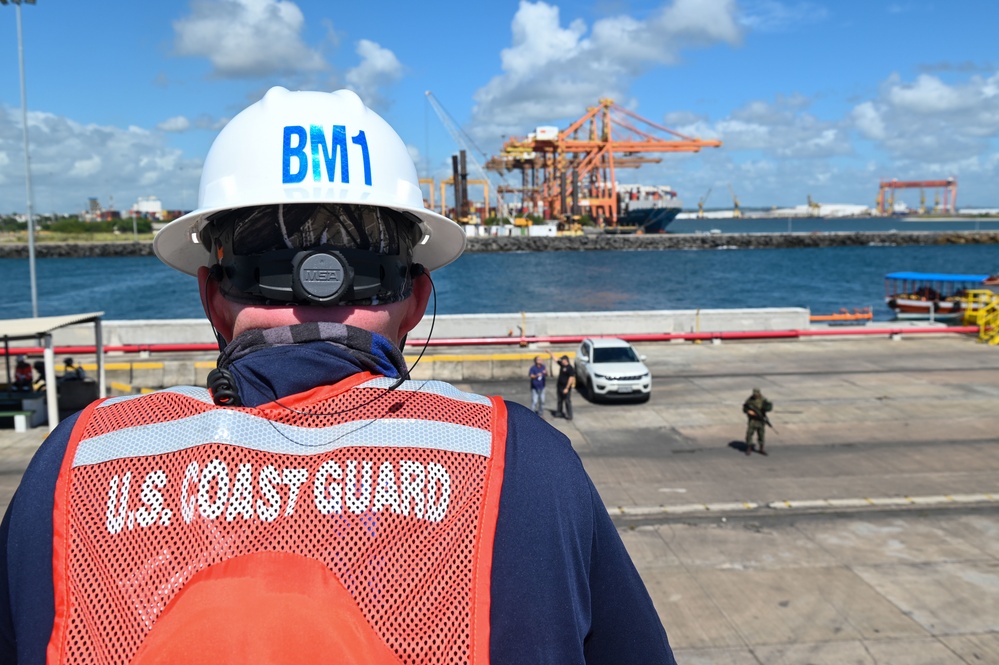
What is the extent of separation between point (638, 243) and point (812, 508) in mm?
109343

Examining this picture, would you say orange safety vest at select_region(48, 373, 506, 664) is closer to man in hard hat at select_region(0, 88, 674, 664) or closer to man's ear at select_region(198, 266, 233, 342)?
man in hard hat at select_region(0, 88, 674, 664)

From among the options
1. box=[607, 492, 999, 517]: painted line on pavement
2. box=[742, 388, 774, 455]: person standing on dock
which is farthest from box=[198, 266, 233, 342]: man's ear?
box=[742, 388, 774, 455]: person standing on dock

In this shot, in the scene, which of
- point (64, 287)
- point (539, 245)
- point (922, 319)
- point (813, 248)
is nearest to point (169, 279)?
point (64, 287)

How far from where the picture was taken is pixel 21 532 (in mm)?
1117

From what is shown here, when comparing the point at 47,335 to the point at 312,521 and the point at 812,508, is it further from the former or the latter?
the point at 312,521

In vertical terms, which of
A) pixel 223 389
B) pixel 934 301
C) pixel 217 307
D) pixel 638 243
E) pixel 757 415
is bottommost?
pixel 757 415

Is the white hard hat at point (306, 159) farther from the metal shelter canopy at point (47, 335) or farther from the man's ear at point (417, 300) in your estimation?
the metal shelter canopy at point (47, 335)

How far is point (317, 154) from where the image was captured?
1.51m

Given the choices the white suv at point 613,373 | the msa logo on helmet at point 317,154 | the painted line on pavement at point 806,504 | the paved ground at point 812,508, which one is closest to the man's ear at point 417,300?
the msa logo on helmet at point 317,154

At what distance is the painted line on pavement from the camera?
30.4 feet

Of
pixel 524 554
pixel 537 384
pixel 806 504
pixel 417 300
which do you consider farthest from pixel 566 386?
pixel 524 554

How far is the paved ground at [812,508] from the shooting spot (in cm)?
636

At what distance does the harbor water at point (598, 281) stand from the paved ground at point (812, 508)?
32642mm

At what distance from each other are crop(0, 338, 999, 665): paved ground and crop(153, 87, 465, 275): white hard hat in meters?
5.55
